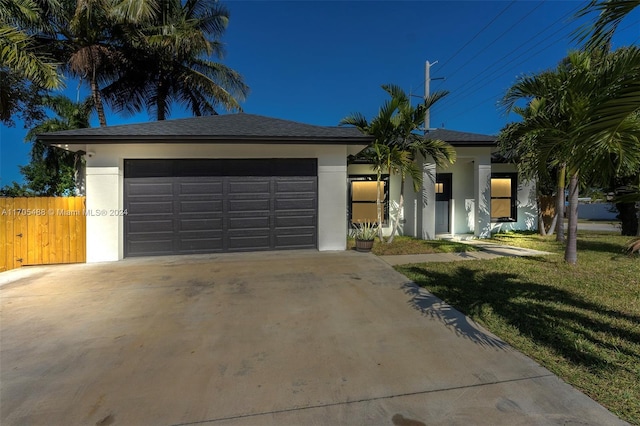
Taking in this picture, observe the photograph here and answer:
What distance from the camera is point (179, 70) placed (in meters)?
15.9

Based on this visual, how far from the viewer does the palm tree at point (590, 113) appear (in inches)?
91.5

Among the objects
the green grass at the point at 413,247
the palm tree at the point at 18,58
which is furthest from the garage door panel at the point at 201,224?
the palm tree at the point at 18,58

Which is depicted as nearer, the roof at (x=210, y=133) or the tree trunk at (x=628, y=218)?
the roof at (x=210, y=133)

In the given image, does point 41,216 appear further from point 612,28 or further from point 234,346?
point 612,28

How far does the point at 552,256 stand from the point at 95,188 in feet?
37.9

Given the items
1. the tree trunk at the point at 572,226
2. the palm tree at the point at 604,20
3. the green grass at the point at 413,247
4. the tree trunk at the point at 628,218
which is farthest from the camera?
the tree trunk at the point at 628,218

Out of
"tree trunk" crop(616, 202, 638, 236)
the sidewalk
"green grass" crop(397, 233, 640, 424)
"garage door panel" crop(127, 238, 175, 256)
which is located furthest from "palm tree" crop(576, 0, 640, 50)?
"tree trunk" crop(616, 202, 638, 236)

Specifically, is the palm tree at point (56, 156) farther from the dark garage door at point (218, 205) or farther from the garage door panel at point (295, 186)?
the garage door panel at point (295, 186)

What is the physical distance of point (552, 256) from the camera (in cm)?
762

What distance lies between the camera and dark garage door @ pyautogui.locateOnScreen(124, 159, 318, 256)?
25.8 feet

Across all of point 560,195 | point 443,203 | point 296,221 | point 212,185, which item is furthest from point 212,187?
point 560,195

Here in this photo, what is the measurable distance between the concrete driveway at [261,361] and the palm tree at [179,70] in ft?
43.4

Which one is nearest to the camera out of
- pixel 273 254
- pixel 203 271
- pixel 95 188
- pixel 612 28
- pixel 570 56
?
pixel 612 28

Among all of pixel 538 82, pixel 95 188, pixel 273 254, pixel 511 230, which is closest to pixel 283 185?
pixel 273 254
